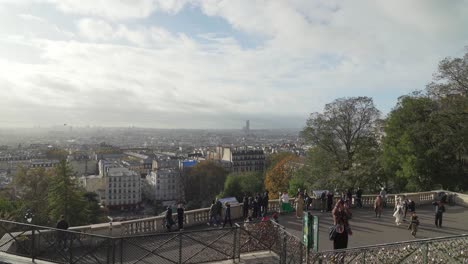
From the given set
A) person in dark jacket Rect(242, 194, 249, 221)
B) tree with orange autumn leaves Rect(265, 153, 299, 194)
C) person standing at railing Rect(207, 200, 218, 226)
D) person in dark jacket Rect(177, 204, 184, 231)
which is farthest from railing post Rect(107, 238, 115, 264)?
tree with orange autumn leaves Rect(265, 153, 299, 194)

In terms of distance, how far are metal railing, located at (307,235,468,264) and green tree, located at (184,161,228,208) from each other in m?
81.1

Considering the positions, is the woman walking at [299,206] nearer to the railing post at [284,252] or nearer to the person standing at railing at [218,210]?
the person standing at railing at [218,210]

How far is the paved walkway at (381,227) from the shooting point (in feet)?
50.0

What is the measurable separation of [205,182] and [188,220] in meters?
Answer: 77.9

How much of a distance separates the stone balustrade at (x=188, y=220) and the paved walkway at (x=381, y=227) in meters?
1.35

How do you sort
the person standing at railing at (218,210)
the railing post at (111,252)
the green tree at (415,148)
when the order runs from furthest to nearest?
the green tree at (415,148)
the person standing at railing at (218,210)
the railing post at (111,252)

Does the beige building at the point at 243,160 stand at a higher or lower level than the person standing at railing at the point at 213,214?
lower

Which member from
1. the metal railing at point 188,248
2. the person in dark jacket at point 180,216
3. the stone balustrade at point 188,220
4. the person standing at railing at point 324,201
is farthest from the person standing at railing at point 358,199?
the metal railing at point 188,248

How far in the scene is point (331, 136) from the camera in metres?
38.1

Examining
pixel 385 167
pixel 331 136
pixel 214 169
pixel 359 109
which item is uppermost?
pixel 359 109

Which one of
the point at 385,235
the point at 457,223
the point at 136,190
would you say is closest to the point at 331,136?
the point at 457,223

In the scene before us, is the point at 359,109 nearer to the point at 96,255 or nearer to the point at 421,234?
the point at 421,234

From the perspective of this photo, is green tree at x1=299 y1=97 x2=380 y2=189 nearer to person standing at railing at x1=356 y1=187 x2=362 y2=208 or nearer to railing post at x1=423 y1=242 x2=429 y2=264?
person standing at railing at x1=356 y1=187 x2=362 y2=208

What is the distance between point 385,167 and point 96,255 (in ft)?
89.6
